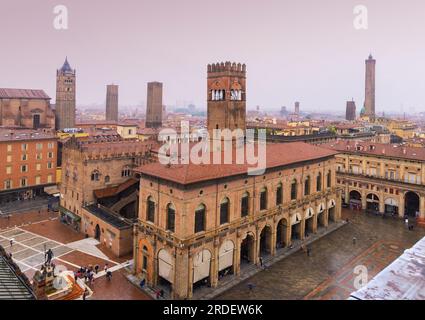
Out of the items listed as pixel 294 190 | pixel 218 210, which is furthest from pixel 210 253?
pixel 294 190

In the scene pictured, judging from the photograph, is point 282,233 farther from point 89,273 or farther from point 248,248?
point 89,273

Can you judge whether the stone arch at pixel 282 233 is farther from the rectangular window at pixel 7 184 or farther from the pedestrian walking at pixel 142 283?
the rectangular window at pixel 7 184

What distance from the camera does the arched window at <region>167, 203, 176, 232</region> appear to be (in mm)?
38919

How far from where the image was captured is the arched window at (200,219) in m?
39.2

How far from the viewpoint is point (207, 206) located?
39.8 metres

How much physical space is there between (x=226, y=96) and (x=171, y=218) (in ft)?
78.6

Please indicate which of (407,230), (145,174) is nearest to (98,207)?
(145,174)

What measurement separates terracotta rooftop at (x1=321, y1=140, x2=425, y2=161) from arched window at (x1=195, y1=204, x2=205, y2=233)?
4550 cm

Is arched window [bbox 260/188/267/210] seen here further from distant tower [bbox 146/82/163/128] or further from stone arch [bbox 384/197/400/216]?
distant tower [bbox 146/82/163/128]

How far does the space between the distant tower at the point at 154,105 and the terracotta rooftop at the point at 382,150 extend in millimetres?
107696

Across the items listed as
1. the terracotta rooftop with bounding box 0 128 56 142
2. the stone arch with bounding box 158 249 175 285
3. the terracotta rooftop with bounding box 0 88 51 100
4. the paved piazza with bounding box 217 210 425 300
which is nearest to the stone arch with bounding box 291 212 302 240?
the paved piazza with bounding box 217 210 425 300

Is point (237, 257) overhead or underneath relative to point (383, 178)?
underneath

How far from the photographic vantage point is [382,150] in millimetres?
71312
